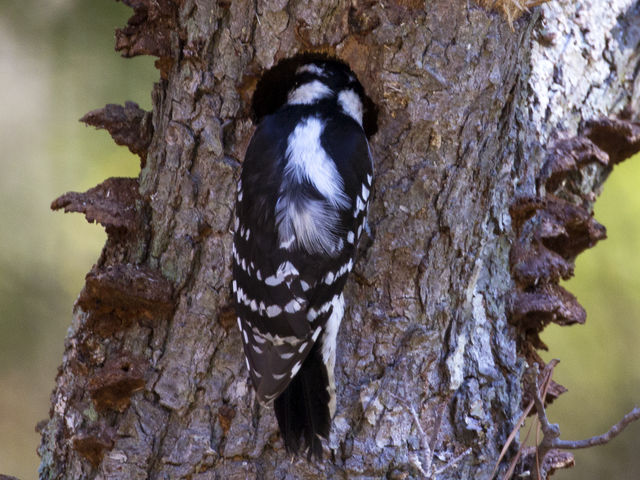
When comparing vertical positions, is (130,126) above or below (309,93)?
below

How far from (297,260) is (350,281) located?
0.24 meters

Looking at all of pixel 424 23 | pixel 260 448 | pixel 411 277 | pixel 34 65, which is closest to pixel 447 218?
pixel 411 277

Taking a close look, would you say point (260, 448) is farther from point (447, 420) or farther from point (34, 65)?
point (34, 65)

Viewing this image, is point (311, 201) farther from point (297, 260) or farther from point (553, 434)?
point (553, 434)

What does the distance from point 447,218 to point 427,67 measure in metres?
0.47

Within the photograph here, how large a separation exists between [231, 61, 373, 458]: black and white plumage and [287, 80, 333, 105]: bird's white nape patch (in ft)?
0.75

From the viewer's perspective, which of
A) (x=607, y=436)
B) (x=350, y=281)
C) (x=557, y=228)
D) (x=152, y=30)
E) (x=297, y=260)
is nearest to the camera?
(x=607, y=436)

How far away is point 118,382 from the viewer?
2172mm

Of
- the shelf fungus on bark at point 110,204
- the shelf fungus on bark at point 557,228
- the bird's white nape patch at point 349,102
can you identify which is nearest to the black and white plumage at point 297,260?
the bird's white nape patch at point 349,102

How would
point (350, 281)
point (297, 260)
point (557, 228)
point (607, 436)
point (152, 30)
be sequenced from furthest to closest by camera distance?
point (557, 228) < point (152, 30) < point (350, 281) < point (297, 260) < point (607, 436)

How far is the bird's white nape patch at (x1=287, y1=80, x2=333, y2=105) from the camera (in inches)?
95.7

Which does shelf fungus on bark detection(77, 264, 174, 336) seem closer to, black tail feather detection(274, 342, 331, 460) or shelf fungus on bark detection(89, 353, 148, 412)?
shelf fungus on bark detection(89, 353, 148, 412)

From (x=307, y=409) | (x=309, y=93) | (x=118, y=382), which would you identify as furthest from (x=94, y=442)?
(x=309, y=93)

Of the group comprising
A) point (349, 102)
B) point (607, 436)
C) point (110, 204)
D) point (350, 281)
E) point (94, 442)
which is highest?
point (349, 102)
